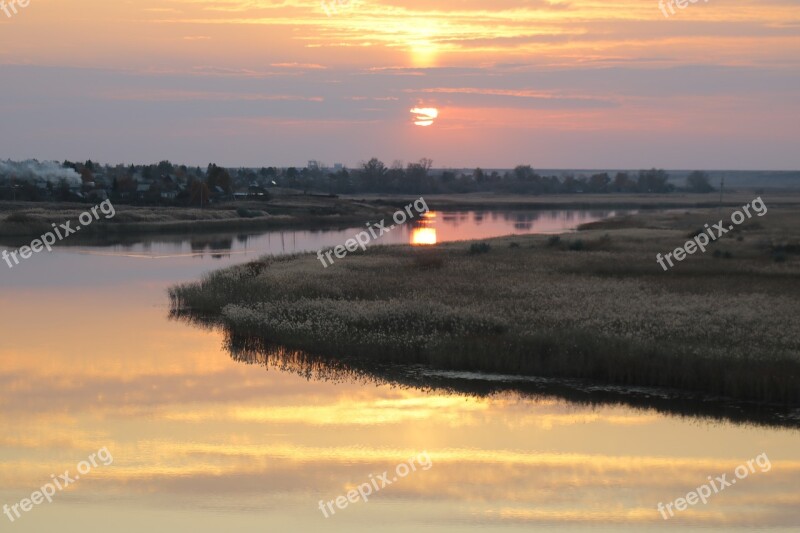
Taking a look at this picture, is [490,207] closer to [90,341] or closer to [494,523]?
[90,341]

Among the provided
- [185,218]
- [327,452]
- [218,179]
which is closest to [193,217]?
[185,218]

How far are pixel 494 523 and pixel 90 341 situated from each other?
1607cm

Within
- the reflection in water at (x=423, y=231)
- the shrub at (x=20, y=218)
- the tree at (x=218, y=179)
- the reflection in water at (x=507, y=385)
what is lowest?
the reflection in water at (x=423, y=231)

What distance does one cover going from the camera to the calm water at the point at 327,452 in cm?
1377

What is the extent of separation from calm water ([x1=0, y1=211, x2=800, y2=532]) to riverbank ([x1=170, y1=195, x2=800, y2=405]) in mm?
1692

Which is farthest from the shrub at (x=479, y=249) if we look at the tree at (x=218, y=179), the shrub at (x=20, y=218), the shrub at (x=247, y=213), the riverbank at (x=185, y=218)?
the tree at (x=218, y=179)

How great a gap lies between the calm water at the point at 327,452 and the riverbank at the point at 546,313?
169 centimetres

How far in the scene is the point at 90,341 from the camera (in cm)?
2628

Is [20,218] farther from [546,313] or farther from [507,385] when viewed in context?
[507,385]

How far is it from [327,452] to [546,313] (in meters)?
11.2

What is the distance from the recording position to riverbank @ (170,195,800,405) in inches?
817

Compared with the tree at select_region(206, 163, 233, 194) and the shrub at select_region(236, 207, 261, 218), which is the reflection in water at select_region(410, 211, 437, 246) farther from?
the tree at select_region(206, 163, 233, 194)

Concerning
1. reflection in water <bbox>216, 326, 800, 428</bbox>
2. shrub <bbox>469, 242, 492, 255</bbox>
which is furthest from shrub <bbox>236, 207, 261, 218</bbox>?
reflection in water <bbox>216, 326, 800, 428</bbox>

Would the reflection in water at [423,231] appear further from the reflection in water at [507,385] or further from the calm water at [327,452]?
the calm water at [327,452]
